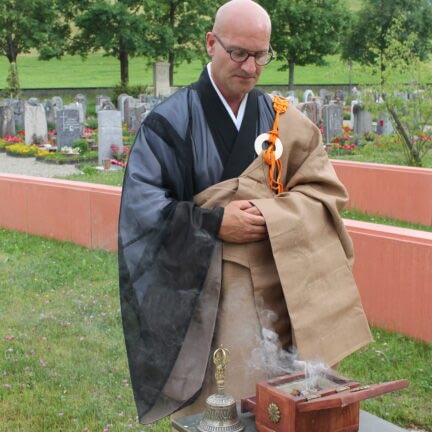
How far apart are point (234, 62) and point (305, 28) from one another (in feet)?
117

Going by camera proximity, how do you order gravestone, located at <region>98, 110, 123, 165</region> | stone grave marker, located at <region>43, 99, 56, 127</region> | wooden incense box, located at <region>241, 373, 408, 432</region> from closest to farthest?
wooden incense box, located at <region>241, 373, 408, 432</region> < gravestone, located at <region>98, 110, 123, 165</region> < stone grave marker, located at <region>43, 99, 56, 127</region>

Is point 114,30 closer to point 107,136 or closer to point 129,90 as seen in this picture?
point 129,90

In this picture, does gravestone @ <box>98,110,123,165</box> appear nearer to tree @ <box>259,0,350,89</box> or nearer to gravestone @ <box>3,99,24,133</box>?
gravestone @ <box>3,99,24,133</box>

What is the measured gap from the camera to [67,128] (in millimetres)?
16234

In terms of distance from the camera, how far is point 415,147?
12148 mm

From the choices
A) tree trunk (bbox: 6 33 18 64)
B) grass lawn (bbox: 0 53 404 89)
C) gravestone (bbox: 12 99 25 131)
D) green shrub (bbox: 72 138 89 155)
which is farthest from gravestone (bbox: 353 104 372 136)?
grass lawn (bbox: 0 53 404 89)

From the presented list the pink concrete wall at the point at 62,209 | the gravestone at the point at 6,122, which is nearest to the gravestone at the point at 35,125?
the gravestone at the point at 6,122

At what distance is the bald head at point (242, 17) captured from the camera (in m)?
2.75

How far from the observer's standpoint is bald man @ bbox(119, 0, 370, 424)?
2777 mm

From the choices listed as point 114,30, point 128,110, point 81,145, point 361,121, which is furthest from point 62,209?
point 114,30

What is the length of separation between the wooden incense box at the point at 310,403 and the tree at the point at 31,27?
29885mm

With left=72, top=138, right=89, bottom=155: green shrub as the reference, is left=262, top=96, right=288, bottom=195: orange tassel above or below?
above

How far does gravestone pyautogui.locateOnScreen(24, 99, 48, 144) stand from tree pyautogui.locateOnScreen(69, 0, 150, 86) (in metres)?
13.7

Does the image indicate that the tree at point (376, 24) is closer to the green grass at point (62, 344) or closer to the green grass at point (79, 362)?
the green grass at point (62, 344)
